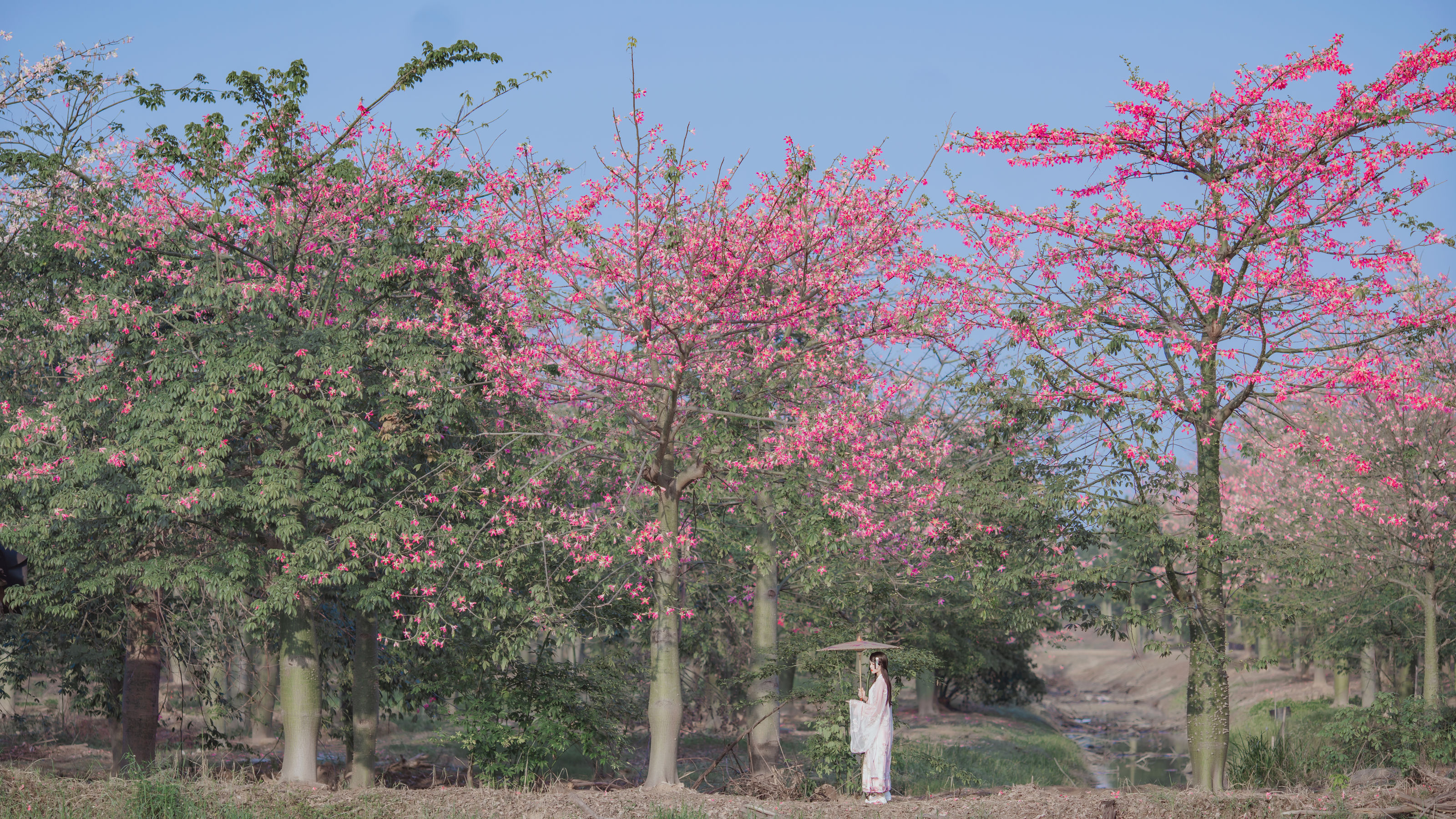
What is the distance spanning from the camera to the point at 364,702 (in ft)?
58.0

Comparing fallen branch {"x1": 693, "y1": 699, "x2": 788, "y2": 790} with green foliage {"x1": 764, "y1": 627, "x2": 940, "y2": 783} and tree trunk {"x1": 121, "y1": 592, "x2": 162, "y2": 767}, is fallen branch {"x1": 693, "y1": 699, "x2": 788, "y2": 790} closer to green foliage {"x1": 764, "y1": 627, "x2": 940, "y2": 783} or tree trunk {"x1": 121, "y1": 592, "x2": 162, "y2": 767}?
green foliage {"x1": 764, "y1": 627, "x2": 940, "y2": 783}

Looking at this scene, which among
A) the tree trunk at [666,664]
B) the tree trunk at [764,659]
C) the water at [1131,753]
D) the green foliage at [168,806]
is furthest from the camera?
the water at [1131,753]

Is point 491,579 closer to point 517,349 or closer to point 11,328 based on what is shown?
point 517,349

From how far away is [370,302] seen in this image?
621 inches

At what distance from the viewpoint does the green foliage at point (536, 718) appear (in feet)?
52.7

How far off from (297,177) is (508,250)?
322cm

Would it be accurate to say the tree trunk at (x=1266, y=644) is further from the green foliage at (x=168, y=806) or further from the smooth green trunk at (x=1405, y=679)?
the green foliage at (x=168, y=806)

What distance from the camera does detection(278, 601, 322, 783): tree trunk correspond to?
16625mm

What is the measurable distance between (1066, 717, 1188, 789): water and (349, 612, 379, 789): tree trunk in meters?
14.7

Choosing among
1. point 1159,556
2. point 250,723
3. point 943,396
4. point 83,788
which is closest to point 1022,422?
point 1159,556

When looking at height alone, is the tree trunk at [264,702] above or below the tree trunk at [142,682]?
below

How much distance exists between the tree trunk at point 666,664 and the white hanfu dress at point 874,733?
2.41 metres

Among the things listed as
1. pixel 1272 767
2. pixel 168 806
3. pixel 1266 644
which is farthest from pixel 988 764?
pixel 1266 644

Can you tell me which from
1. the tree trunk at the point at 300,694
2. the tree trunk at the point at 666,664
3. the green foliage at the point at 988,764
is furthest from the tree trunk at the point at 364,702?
the green foliage at the point at 988,764
